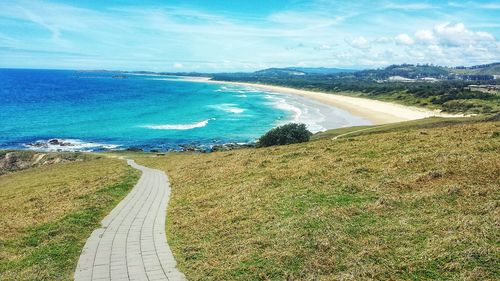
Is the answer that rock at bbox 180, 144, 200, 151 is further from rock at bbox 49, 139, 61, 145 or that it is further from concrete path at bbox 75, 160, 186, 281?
concrete path at bbox 75, 160, 186, 281

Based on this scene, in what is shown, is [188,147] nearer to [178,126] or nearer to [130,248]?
[178,126]

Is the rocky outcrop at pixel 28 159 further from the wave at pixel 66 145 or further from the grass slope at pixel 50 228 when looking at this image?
the grass slope at pixel 50 228

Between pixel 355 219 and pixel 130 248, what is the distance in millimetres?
7163

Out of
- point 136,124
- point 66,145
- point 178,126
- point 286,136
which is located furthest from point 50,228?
point 136,124

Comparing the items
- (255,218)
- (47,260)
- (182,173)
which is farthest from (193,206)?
(182,173)

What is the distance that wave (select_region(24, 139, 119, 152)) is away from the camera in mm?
65000

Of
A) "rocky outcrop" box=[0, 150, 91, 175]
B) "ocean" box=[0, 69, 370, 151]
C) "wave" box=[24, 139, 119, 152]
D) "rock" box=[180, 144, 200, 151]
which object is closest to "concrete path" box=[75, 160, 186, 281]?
"rocky outcrop" box=[0, 150, 91, 175]

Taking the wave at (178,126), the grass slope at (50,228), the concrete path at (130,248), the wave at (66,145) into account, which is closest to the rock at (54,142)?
the wave at (66,145)

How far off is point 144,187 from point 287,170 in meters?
9.41

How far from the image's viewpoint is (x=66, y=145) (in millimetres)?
68375

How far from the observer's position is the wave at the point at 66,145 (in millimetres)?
65000

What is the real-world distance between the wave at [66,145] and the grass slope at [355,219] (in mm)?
51648

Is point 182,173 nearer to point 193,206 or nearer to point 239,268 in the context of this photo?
point 193,206

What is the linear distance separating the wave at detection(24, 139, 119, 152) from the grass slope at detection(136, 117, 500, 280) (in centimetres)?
5165
